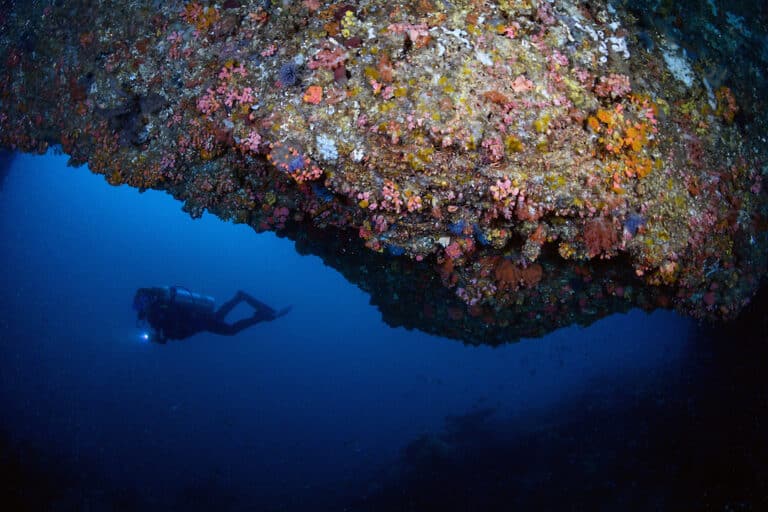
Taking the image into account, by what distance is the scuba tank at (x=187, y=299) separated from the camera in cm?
1627

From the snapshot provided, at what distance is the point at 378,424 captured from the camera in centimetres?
3116

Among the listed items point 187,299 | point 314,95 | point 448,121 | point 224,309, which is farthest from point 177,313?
point 448,121

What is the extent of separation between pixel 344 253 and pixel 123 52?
13.5ft

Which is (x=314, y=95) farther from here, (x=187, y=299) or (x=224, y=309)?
(x=224, y=309)

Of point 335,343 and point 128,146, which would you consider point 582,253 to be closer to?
point 128,146

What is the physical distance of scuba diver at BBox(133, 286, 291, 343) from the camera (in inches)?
626

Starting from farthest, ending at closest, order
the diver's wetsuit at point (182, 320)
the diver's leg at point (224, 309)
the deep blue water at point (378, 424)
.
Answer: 1. the diver's leg at point (224, 309)
2. the diver's wetsuit at point (182, 320)
3. the deep blue water at point (378, 424)

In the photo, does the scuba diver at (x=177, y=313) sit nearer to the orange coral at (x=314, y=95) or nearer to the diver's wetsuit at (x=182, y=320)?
the diver's wetsuit at (x=182, y=320)

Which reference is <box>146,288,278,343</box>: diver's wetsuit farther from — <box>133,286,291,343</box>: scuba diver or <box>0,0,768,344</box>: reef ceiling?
<box>0,0,768,344</box>: reef ceiling

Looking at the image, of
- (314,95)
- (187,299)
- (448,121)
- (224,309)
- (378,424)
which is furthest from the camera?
(378,424)

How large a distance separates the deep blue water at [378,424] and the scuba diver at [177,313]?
2.43 metres

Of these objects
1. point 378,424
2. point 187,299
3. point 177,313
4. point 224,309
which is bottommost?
point 378,424

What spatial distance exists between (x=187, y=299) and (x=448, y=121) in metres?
16.8

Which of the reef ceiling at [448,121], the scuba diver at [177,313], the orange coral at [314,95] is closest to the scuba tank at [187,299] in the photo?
the scuba diver at [177,313]
